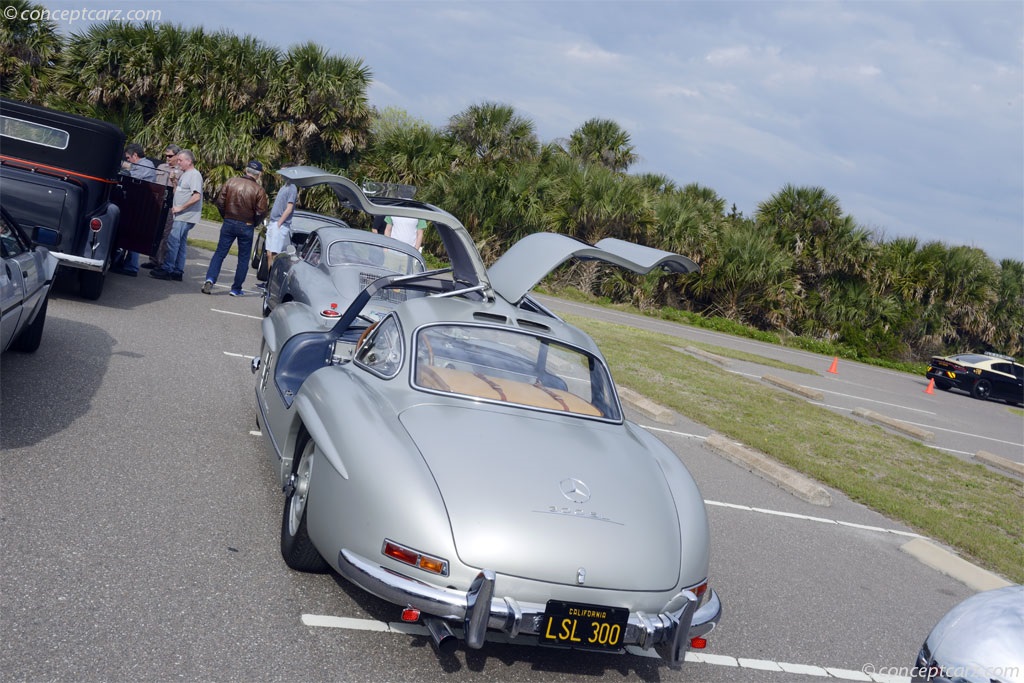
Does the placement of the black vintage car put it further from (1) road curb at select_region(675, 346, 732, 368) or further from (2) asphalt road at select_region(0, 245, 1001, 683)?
(1) road curb at select_region(675, 346, 732, 368)

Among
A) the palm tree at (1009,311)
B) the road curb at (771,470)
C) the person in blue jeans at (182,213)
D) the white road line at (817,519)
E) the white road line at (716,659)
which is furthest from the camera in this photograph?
the palm tree at (1009,311)

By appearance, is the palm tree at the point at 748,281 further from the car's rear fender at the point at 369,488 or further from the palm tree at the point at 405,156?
the car's rear fender at the point at 369,488

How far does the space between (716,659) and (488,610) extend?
162 cm

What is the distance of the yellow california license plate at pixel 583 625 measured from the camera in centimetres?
368

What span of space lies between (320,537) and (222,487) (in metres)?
1.81

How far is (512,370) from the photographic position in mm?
5293

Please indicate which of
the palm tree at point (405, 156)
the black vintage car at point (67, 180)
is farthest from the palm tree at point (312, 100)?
the black vintage car at point (67, 180)

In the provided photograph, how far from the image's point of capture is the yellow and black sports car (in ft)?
92.1

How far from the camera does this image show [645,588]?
12.8 ft

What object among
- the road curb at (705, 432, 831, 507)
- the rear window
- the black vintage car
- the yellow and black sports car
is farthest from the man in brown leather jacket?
the yellow and black sports car

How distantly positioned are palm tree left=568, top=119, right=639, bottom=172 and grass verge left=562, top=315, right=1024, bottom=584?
2420 cm

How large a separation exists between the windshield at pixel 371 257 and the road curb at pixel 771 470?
162 inches

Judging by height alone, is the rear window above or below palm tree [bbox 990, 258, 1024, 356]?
below

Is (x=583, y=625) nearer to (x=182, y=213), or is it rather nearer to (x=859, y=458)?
(x=859, y=458)
